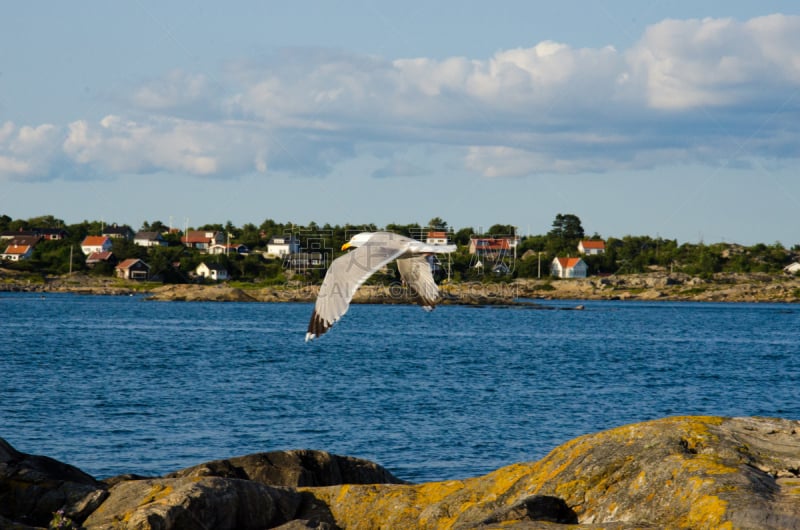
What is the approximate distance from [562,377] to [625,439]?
4054cm

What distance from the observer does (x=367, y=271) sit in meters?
13.7

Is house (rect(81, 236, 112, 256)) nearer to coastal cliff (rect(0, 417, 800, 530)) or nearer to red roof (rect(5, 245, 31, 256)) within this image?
red roof (rect(5, 245, 31, 256))

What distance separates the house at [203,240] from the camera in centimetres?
18888

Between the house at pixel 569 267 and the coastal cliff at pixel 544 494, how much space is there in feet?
529

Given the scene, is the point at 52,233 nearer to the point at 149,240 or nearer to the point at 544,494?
the point at 149,240

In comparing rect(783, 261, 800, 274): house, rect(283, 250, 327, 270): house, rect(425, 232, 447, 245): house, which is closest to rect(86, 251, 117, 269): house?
rect(283, 250, 327, 270): house

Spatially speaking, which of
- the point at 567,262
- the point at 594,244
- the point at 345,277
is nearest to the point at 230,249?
the point at 567,262

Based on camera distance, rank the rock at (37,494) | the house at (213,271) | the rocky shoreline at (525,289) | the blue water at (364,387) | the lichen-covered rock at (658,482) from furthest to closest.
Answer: the house at (213,271)
the rocky shoreline at (525,289)
the blue water at (364,387)
the rock at (37,494)
the lichen-covered rock at (658,482)

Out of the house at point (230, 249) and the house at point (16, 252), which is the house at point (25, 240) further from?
the house at point (230, 249)

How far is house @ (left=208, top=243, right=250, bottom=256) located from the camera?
173625 millimetres

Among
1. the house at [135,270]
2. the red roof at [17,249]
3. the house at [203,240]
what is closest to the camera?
the house at [135,270]

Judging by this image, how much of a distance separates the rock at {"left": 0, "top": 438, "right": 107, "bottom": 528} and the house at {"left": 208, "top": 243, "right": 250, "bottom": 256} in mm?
163275

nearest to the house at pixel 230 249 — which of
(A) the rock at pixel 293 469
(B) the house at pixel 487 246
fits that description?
(B) the house at pixel 487 246

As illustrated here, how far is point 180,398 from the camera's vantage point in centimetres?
3644
